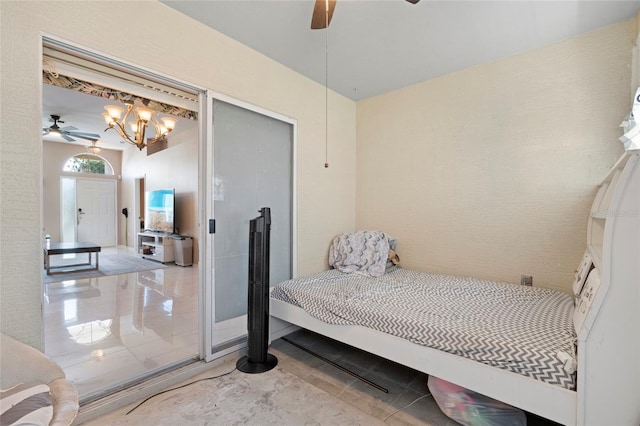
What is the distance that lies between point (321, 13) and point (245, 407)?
2446 millimetres

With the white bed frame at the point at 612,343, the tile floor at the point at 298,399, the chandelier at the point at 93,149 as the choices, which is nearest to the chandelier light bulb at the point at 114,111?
the tile floor at the point at 298,399

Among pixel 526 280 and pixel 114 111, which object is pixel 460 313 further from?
pixel 114 111

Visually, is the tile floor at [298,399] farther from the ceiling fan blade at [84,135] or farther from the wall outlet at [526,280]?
the ceiling fan blade at [84,135]

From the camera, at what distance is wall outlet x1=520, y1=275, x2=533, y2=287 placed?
2.49 m

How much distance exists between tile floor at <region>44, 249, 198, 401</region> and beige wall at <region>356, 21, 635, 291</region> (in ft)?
8.34

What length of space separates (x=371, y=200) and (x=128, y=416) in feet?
9.62

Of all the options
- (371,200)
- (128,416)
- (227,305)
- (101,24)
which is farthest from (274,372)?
(101,24)

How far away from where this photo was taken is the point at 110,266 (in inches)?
227

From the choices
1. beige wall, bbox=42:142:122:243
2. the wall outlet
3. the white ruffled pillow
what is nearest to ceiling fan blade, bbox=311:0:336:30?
the white ruffled pillow

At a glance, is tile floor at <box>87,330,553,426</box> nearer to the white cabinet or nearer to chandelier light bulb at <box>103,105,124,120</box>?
chandelier light bulb at <box>103,105,124,120</box>

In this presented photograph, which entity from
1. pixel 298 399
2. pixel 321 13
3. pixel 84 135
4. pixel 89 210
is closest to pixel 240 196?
pixel 321 13

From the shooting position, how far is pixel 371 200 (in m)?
3.58

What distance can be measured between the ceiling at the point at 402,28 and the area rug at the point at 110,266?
4871 mm

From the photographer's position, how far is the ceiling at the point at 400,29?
197cm
